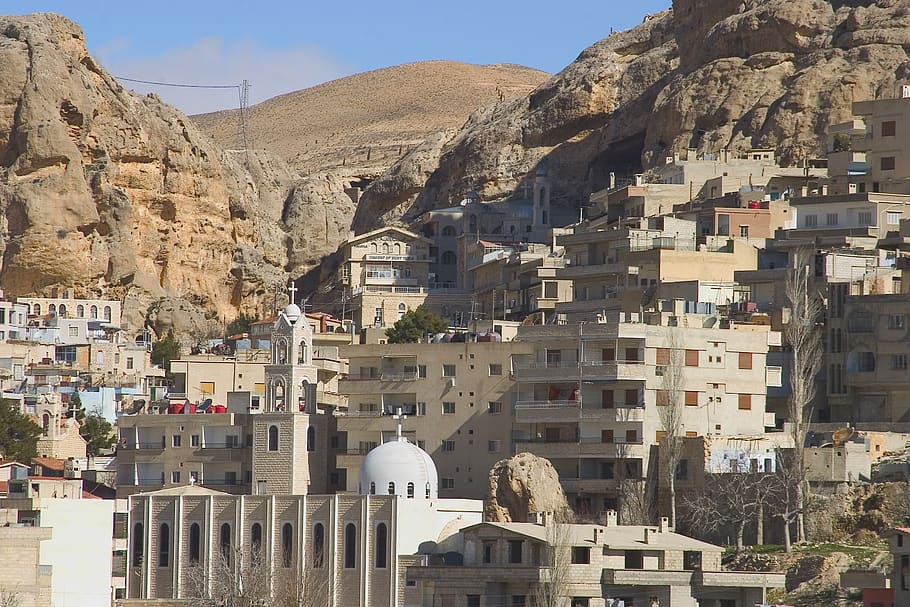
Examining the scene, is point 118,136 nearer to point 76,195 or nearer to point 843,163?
point 76,195

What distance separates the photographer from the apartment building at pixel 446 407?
298 ft

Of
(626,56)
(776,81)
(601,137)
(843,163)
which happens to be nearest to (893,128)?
(843,163)

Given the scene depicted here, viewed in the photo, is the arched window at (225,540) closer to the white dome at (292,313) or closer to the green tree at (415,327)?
the white dome at (292,313)

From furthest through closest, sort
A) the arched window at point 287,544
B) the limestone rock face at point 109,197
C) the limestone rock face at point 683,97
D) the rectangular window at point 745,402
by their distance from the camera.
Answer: the limestone rock face at point 109,197 < the limestone rock face at point 683,97 < the rectangular window at point 745,402 < the arched window at point 287,544

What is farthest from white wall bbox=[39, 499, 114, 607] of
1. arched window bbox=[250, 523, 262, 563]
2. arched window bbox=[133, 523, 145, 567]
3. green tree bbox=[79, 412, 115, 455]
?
green tree bbox=[79, 412, 115, 455]

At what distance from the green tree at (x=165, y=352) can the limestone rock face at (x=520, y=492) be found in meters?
49.7

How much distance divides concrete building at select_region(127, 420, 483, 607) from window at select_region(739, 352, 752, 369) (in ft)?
37.1

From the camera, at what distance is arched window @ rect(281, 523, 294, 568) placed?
8406 cm

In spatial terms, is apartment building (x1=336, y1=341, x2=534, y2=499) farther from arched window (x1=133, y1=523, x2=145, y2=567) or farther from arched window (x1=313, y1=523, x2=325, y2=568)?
arched window (x1=133, y1=523, x2=145, y2=567)

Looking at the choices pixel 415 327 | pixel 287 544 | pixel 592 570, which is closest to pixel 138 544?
pixel 287 544

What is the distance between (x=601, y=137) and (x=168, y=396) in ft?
119

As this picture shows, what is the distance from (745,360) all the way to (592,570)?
662 inches

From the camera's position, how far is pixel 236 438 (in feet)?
310

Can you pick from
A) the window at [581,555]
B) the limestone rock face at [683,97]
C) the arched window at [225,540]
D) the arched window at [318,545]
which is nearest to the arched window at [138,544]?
the arched window at [225,540]
